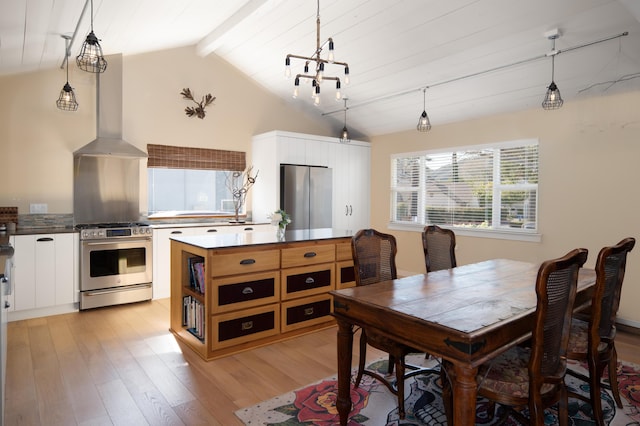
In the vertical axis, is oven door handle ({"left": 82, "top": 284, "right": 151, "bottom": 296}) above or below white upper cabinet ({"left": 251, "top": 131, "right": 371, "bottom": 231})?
below

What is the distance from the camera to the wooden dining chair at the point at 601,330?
2.06 m

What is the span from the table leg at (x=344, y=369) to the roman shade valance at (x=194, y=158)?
4093 millimetres

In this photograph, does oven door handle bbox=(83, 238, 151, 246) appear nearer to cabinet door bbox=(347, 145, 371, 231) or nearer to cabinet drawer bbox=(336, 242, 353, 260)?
cabinet drawer bbox=(336, 242, 353, 260)

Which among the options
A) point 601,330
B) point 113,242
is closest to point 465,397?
point 601,330

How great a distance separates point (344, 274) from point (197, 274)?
4.63ft

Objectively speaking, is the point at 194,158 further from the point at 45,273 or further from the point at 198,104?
the point at 45,273

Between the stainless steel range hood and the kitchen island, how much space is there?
1897 mm

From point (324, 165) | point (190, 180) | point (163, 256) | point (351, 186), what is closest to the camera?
point (163, 256)

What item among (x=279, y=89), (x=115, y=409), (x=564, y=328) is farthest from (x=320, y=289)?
(x=279, y=89)

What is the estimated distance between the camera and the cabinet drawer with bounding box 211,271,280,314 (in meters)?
3.13

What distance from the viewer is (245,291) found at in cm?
326

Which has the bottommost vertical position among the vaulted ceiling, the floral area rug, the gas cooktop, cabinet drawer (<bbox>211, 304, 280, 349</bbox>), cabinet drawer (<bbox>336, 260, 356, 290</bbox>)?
the floral area rug

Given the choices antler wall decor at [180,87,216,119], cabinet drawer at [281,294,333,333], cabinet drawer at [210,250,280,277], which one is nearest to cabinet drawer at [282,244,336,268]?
cabinet drawer at [210,250,280,277]

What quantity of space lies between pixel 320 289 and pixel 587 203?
3020 millimetres
